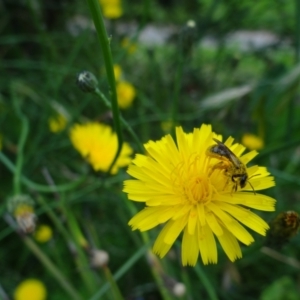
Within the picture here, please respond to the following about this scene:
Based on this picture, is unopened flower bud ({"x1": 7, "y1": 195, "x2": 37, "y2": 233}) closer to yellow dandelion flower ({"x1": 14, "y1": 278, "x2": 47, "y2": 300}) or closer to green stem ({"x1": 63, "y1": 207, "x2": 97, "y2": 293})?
green stem ({"x1": 63, "y1": 207, "x2": 97, "y2": 293})

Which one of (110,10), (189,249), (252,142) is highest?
(110,10)

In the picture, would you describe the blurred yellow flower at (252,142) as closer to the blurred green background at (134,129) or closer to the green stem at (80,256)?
the blurred green background at (134,129)

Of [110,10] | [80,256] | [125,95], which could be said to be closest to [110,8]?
[110,10]

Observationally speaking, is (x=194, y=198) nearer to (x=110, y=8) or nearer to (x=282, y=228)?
(x=282, y=228)

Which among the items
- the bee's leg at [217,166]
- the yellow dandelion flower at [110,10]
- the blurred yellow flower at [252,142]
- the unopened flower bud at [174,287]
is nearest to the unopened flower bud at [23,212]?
the unopened flower bud at [174,287]

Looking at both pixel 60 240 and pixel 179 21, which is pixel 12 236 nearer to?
pixel 60 240

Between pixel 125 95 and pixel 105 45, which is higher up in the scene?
pixel 125 95

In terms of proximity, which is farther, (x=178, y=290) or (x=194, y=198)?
(x=178, y=290)
